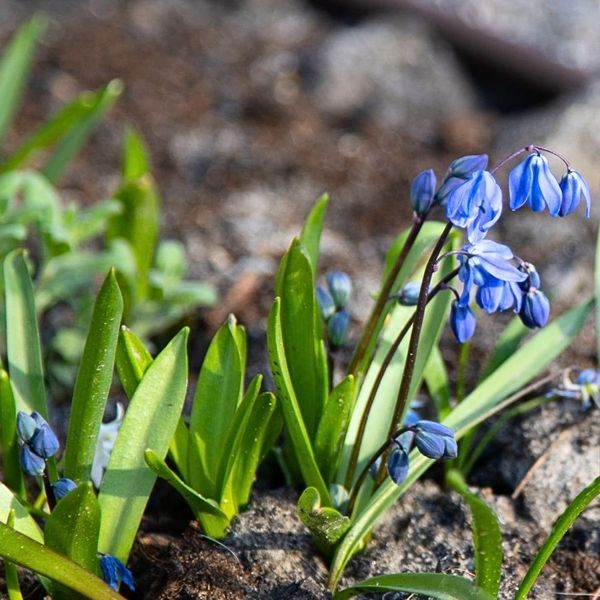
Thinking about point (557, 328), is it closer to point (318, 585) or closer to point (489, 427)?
point (489, 427)

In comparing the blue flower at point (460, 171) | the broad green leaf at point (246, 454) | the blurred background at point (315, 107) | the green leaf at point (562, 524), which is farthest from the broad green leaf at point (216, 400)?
the blurred background at point (315, 107)

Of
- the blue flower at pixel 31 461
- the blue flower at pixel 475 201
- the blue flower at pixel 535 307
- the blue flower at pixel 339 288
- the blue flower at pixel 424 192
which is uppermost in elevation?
the blue flower at pixel 475 201

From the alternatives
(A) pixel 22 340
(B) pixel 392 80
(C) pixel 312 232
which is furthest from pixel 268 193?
(A) pixel 22 340

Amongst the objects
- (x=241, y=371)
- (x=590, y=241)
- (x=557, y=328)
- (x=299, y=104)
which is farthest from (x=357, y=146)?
(x=241, y=371)

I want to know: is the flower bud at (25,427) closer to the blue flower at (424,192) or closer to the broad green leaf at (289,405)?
the broad green leaf at (289,405)

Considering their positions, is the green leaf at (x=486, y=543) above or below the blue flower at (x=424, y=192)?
below

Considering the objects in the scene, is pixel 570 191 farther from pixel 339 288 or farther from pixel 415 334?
pixel 339 288

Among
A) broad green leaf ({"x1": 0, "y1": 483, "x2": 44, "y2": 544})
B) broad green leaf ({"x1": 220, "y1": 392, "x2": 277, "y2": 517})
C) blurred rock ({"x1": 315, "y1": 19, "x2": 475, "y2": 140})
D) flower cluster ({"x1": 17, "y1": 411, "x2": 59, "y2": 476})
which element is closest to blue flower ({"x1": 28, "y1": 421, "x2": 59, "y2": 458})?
flower cluster ({"x1": 17, "y1": 411, "x2": 59, "y2": 476})
